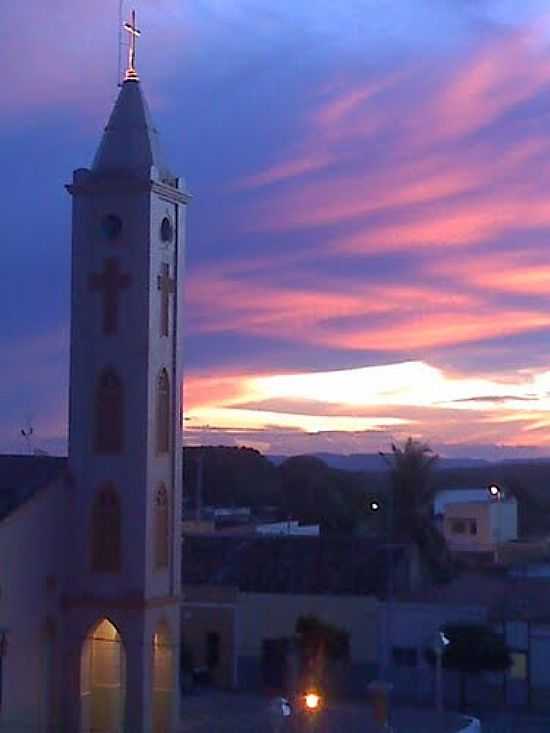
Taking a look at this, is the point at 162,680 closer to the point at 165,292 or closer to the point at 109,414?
the point at 109,414

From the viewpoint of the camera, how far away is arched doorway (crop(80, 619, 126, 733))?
29625 millimetres

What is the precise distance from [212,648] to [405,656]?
4.64 metres

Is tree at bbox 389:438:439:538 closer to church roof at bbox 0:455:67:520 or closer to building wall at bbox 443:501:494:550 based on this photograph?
building wall at bbox 443:501:494:550

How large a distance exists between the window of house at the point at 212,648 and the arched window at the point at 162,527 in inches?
361

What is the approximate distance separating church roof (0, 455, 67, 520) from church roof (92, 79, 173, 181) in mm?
5451

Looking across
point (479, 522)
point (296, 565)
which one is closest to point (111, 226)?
point (296, 565)

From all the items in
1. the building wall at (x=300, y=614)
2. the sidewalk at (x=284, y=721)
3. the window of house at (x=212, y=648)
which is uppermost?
the building wall at (x=300, y=614)

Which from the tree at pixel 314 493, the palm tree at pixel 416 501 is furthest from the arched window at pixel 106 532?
the tree at pixel 314 493

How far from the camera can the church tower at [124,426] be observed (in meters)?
28.8

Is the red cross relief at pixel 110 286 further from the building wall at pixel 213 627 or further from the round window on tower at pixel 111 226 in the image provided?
the building wall at pixel 213 627

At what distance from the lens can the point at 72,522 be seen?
29.1 metres

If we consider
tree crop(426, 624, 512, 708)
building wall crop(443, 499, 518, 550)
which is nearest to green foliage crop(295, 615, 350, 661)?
tree crop(426, 624, 512, 708)

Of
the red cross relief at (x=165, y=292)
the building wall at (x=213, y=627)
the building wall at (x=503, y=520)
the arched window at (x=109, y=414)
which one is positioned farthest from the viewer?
the building wall at (x=503, y=520)

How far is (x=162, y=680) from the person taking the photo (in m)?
29.7
